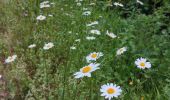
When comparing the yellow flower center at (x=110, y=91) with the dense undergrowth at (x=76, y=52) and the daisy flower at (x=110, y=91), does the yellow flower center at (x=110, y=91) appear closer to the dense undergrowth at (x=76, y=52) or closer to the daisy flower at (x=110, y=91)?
the daisy flower at (x=110, y=91)

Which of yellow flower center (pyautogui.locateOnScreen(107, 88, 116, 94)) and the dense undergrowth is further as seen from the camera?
the dense undergrowth

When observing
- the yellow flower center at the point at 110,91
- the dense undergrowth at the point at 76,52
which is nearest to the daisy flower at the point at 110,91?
the yellow flower center at the point at 110,91

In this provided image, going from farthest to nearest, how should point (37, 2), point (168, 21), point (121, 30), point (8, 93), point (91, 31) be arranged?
point (37, 2) < point (168, 21) < point (121, 30) < point (91, 31) < point (8, 93)

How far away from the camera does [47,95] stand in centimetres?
276

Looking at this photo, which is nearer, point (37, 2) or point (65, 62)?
point (65, 62)

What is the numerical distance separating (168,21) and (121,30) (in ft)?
1.77

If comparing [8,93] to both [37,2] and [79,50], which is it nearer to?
[79,50]

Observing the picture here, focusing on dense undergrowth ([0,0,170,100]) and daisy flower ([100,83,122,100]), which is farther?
dense undergrowth ([0,0,170,100])

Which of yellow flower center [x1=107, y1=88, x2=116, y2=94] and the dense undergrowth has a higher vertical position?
yellow flower center [x1=107, y1=88, x2=116, y2=94]

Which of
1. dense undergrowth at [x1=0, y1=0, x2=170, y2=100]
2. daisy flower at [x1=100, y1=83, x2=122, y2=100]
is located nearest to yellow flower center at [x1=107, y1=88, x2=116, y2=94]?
daisy flower at [x1=100, y1=83, x2=122, y2=100]

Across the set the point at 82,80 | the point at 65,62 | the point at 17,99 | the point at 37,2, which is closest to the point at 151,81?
the point at 82,80

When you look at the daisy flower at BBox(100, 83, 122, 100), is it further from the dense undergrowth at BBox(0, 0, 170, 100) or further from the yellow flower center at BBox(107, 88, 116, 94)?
the dense undergrowth at BBox(0, 0, 170, 100)

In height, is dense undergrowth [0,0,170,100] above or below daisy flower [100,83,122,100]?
below

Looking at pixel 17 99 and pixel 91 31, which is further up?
pixel 91 31
